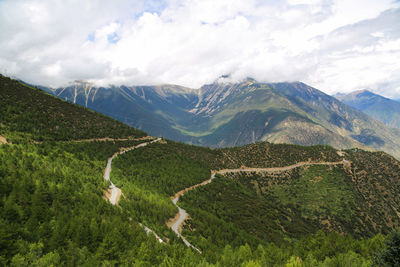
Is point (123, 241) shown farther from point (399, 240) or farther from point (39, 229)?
point (399, 240)

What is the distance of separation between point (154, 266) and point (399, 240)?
4300 cm

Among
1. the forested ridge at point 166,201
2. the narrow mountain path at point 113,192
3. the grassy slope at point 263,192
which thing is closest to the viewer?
the forested ridge at point 166,201

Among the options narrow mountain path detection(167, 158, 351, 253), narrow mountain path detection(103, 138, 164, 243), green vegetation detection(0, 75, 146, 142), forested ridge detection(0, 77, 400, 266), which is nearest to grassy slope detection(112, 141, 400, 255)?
forested ridge detection(0, 77, 400, 266)

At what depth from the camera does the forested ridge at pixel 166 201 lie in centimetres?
3334

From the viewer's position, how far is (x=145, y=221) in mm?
52000

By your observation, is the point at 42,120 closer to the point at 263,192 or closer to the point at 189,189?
the point at 189,189

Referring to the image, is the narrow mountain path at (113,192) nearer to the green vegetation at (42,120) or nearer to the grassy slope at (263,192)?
the grassy slope at (263,192)

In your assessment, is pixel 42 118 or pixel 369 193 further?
pixel 369 193

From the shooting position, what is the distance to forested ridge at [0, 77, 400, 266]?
109 ft

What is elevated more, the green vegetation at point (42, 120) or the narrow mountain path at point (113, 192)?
the green vegetation at point (42, 120)

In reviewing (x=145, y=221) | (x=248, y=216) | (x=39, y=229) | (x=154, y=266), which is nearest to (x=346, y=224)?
(x=248, y=216)

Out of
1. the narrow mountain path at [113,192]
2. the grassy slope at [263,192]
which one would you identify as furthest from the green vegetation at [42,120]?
the grassy slope at [263,192]

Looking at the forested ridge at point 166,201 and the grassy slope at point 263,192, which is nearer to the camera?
the forested ridge at point 166,201

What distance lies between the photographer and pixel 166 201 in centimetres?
7106
